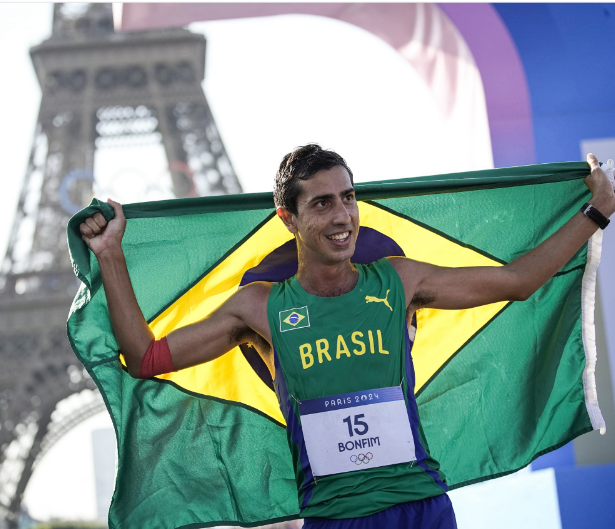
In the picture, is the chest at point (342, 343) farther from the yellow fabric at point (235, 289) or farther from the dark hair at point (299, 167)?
the yellow fabric at point (235, 289)

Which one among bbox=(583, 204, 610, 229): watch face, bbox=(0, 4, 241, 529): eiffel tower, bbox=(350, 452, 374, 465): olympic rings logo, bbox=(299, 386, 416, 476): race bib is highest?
bbox=(0, 4, 241, 529): eiffel tower

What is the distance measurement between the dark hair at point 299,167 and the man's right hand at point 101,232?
62cm

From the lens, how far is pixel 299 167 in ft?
8.66

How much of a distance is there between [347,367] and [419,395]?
97cm

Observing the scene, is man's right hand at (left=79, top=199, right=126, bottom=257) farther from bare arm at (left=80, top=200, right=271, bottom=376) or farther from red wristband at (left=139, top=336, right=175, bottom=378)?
red wristband at (left=139, top=336, right=175, bottom=378)

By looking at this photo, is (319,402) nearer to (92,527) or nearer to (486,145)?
(486,145)

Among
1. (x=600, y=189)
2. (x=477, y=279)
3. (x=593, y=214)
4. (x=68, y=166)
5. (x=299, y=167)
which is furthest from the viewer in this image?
(x=68, y=166)

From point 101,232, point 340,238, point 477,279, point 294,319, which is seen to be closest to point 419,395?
point 477,279

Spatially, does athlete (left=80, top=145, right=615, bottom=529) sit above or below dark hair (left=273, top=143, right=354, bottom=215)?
below

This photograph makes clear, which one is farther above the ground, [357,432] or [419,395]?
[419,395]

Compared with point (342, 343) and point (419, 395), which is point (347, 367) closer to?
point (342, 343)

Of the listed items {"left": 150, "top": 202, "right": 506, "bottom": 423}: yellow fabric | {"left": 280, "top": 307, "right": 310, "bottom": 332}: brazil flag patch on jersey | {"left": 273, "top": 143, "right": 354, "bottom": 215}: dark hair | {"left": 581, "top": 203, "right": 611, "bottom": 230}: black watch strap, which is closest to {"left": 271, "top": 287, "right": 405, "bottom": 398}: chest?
{"left": 280, "top": 307, "right": 310, "bottom": 332}: brazil flag patch on jersey

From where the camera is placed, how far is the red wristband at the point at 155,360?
2654mm

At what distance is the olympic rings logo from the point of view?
242 centimetres
